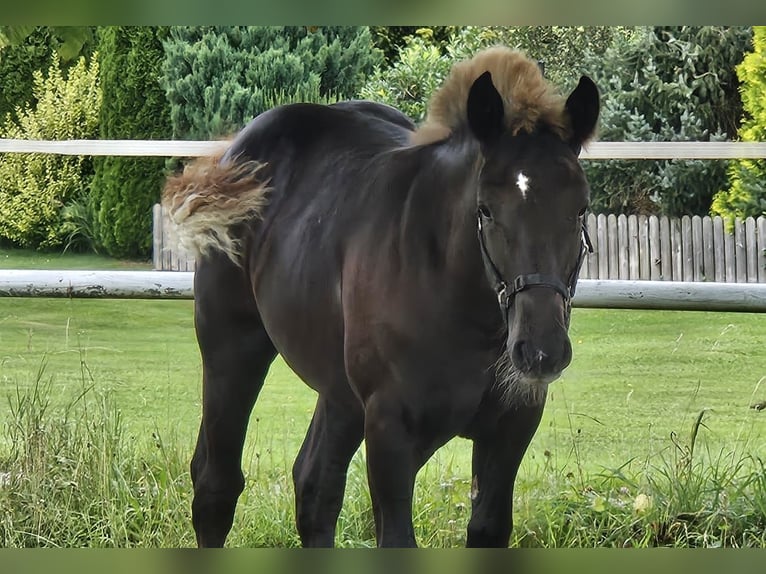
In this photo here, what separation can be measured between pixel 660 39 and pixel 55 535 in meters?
4.85

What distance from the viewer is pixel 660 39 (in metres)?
6.92

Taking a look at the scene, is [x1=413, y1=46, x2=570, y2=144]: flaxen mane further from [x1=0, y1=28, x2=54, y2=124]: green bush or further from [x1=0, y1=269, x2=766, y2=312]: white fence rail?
[x1=0, y1=28, x2=54, y2=124]: green bush

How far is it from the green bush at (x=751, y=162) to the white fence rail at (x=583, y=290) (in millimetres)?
1840

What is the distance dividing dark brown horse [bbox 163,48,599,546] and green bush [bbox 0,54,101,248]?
304 centimetres

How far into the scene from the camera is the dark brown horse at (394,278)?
7.58 ft

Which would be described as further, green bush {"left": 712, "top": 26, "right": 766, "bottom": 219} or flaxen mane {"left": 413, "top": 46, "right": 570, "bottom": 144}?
green bush {"left": 712, "top": 26, "right": 766, "bottom": 219}

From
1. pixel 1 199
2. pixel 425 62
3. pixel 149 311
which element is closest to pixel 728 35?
pixel 425 62

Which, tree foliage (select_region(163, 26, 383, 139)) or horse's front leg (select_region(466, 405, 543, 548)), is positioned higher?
tree foliage (select_region(163, 26, 383, 139))

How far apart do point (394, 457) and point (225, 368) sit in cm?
93

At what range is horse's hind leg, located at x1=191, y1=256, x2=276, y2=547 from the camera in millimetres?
3299

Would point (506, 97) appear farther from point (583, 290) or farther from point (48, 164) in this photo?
point (48, 164)

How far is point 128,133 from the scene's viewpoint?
6.39 meters

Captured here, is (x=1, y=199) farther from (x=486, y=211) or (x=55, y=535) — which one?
(x=486, y=211)

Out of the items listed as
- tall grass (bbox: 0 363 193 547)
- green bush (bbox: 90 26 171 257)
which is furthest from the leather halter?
green bush (bbox: 90 26 171 257)
